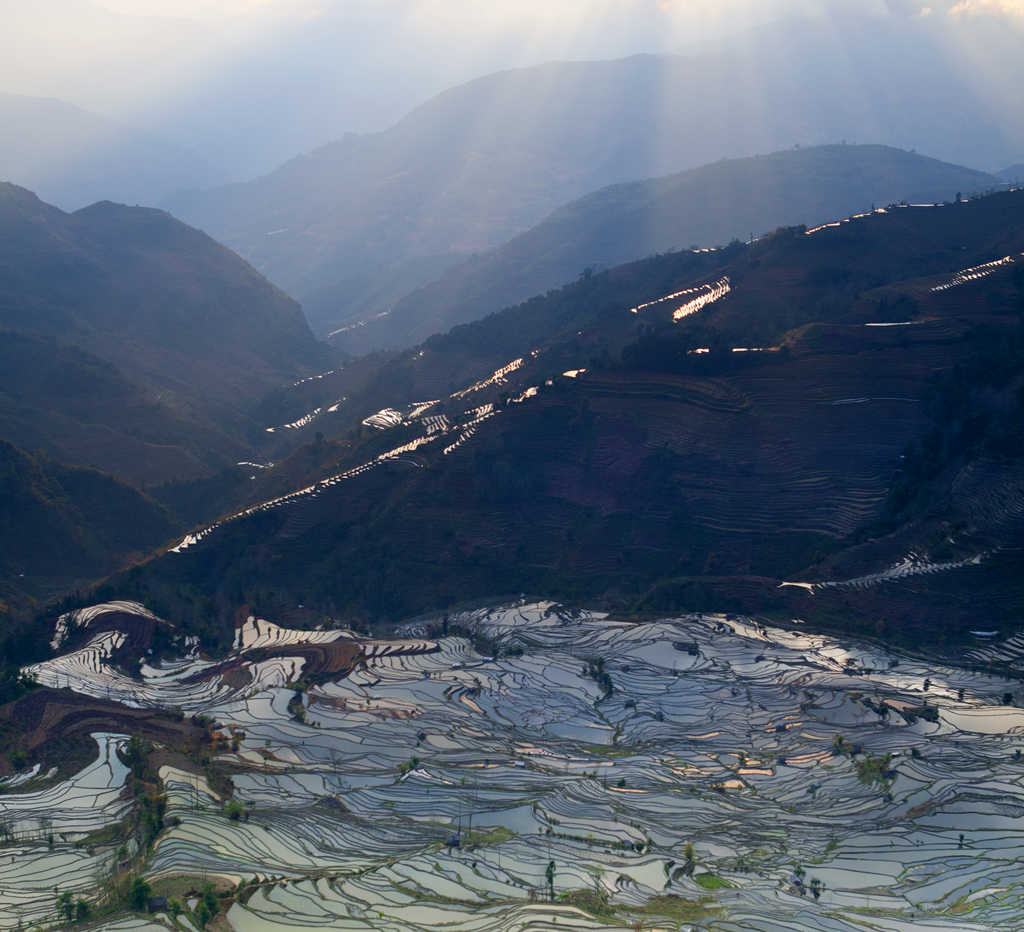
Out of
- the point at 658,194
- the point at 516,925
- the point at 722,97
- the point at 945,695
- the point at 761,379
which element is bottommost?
the point at 945,695

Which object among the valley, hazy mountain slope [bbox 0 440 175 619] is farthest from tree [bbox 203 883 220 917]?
hazy mountain slope [bbox 0 440 175 619]

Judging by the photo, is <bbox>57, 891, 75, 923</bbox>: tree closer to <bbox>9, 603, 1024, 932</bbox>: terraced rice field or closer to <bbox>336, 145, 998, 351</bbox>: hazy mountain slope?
<bbox>9, 603, 1024, 932</bbox>: terraced rice field

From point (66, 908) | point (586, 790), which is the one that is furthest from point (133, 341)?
point (66, 908)

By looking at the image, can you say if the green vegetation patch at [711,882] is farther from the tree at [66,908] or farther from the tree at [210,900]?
the tree at [66,908]

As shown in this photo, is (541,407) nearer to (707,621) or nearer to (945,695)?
(707,621)

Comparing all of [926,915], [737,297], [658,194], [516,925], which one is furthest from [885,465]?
[658,194]

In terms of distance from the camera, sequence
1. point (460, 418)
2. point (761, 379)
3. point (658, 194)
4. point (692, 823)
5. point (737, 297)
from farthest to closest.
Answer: point (658, 194)
point (737, 297)
point (460, 418)
point (761, 379)
point (692, 823)
